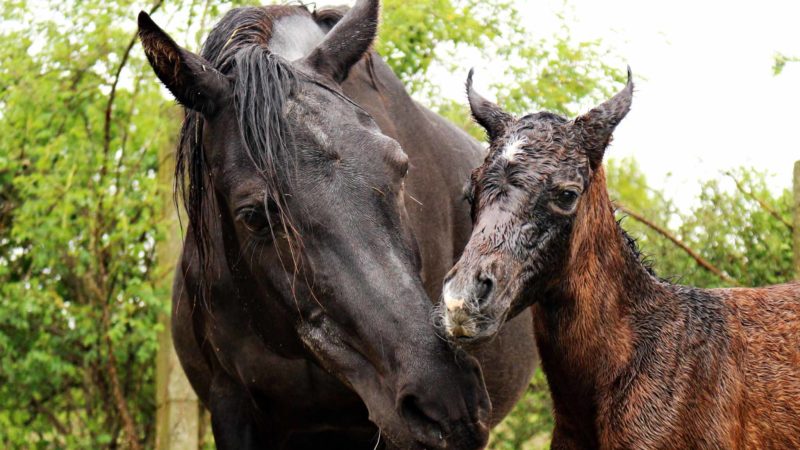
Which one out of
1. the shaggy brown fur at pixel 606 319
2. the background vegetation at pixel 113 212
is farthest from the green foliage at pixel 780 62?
the shaggy brown fur at pixel 606 319

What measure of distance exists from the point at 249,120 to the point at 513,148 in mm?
932

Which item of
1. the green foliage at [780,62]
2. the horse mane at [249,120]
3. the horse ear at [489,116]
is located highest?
the horse mane at [249,120]

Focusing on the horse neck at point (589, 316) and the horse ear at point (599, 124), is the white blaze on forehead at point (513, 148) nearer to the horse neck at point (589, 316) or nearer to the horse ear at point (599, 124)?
the horse ear at point (599, 124)

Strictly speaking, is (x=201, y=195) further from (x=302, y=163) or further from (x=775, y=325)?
(x=775, y=325)

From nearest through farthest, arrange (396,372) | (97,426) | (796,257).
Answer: (396,372), (796,257), (97,426)

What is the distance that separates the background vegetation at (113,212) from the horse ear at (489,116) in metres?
3.86

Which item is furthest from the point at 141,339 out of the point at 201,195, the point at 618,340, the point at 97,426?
the point at 618,340

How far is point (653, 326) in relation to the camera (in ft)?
13.5

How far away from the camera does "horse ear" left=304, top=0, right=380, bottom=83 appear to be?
418 centimetres

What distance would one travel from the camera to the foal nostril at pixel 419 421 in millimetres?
3373

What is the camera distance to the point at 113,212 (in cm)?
820

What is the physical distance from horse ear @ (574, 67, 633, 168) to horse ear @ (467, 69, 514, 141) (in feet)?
1.03

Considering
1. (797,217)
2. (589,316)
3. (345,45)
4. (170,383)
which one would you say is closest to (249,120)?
(345,45)

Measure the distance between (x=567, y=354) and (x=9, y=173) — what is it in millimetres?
6570
